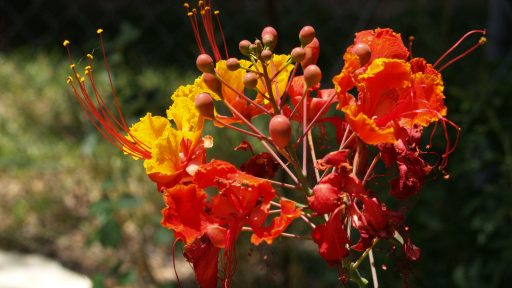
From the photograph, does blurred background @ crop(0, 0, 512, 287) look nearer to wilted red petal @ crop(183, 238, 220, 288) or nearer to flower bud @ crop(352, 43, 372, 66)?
wilted red petal @ crop(183, 238, 220, 288)

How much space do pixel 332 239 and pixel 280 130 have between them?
0.14 metres

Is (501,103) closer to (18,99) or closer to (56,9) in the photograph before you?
(18,99)

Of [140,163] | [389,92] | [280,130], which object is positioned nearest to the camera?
[280,130]

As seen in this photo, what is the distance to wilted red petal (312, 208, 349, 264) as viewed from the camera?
0.96m

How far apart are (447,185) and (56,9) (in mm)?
3579

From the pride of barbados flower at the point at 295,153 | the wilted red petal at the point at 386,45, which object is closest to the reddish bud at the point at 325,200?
the pride of barbados flower at the point at 295,153

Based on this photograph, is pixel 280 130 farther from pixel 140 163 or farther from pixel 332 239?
pixel 140 163

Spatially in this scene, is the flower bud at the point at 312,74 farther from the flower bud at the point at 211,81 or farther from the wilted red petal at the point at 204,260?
the wilted red petal at the point at 204,260

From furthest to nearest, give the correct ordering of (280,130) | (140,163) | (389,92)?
(140,163)
(389,92)
(280,130)

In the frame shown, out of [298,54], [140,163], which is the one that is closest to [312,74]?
[298,54]

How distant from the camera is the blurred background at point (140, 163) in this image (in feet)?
7.35

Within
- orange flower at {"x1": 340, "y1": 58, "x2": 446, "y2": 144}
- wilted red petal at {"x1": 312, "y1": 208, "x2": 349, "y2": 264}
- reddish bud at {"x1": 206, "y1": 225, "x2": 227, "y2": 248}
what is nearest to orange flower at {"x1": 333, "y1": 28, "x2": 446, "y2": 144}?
orange flower at {"x1": 340, "y1": 58, "x2": 446, "y2": 144}

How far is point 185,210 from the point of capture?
0.98 m

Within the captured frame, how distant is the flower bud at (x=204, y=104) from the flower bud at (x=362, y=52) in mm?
190
